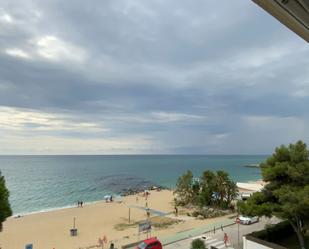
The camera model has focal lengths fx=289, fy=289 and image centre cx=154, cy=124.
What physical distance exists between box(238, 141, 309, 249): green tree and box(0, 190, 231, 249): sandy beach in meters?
12.9

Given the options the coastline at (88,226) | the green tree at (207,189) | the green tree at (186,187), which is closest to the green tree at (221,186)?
the green tree at (207,189)

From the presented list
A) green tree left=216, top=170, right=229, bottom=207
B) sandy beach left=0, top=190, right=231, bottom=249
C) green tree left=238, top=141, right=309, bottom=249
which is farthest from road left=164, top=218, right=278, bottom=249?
green tree left=216, top=170, right=229, bottom=207

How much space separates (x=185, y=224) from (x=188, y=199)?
1084cm

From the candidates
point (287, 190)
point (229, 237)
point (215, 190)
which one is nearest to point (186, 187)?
point (215, 190)

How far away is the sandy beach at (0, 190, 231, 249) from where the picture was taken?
28.9 metres

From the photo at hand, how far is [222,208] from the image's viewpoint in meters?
39.0

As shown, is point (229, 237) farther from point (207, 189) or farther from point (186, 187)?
point (186, 187)

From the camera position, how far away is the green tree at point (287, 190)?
1689cm

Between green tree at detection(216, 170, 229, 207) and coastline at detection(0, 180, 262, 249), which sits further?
green tree at detection(216, 170, 229, 207)

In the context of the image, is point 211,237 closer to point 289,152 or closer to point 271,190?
point 271,190

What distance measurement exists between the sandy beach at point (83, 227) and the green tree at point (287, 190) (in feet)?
42.4

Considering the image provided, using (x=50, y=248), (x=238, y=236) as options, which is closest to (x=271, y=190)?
(x=238, y=236)

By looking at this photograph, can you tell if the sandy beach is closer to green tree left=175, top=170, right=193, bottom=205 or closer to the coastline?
the coastline

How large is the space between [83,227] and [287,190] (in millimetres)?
25801
